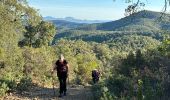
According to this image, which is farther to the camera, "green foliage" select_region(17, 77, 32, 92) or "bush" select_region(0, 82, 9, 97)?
"green foliage" select_region(17, 77, 32, 92)

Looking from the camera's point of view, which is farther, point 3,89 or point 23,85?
point 23,85

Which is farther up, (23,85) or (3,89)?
(3,89)

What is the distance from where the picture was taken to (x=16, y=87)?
1775 cm

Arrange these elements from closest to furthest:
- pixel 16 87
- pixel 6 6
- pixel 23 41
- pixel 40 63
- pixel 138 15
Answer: pixel 138 15, pixel 16 87, pixel 6 6, pixel 40 63, pixel 23 41

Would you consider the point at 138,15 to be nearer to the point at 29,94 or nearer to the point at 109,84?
the point at 109,84

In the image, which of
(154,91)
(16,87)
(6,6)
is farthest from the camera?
(6,6)

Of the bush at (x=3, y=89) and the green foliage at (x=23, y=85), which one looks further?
the green foliage at (x=23, y=85)

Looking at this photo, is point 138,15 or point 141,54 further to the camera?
point 141,54

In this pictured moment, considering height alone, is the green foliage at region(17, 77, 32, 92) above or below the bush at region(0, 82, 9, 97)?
below

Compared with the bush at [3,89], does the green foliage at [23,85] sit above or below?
below

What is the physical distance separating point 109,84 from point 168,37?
341cm

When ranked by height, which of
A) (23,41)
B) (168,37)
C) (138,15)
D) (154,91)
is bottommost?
(23,41)

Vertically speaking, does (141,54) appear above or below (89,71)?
above

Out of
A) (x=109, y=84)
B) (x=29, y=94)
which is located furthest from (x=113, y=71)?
(x=29, y=94)
